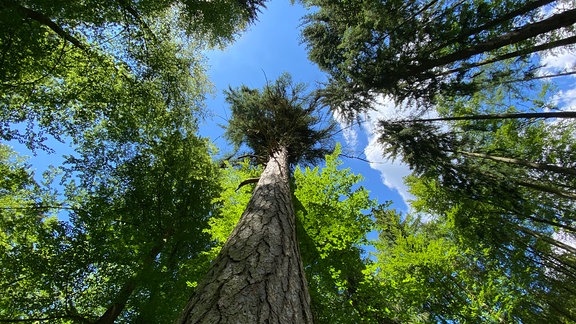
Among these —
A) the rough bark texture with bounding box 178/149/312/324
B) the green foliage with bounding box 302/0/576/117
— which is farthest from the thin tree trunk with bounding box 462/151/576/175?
the rough bark texture with bounding box 178/149/312/324

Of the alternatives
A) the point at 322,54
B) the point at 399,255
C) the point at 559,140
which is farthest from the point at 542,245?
the point at 322,54

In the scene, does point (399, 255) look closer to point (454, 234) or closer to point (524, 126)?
point (454, 234)

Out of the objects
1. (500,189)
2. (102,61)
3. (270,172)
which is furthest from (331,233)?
(500,189)

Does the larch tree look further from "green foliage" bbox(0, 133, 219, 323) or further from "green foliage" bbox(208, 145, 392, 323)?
"green foliage" bbox(0, 133, 219, 323)

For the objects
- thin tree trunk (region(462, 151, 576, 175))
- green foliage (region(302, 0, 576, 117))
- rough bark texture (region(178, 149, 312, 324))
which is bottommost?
rough bark texture (region(178, 149, 312, 324))

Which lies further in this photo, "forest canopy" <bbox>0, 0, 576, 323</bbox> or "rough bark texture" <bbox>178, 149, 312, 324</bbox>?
"forest canopy" <bbox>0, 0, 576, 323</bbox>

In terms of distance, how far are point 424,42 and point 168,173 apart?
7595 mm

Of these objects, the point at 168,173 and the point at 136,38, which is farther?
the point at 168,173

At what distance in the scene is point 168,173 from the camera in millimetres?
7488

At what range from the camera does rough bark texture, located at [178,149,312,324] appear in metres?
1.58

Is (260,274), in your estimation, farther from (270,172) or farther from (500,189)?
(500,189)

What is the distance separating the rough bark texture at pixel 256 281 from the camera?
158 centimetres

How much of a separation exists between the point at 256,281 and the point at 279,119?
8030mm

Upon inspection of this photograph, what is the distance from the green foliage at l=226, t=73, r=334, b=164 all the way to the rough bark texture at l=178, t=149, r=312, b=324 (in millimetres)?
6404
